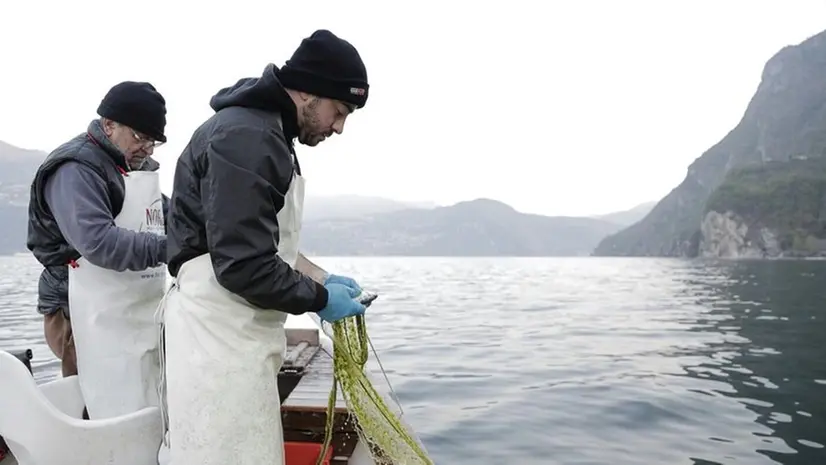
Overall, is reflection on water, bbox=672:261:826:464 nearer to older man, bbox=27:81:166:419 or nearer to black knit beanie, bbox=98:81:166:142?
older man, bbox=27:81:166:419

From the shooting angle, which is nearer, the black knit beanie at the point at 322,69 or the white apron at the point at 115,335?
the black knit beanie at the point at 322,69

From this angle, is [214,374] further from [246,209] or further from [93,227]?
[93,227]

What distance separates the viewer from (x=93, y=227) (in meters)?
3.25

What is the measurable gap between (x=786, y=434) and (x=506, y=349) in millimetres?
6688

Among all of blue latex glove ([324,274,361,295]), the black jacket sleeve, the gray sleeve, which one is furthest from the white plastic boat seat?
the black jacket sleeve

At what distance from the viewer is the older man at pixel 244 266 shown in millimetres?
2316

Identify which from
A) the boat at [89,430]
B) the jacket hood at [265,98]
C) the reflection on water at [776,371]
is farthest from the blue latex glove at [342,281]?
the reflection on water at [776,371]

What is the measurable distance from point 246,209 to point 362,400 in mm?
1462

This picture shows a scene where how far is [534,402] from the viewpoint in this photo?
9.34m

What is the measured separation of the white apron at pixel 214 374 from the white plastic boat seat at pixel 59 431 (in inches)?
37.3

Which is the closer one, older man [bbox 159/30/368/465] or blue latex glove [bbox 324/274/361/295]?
older man [bbox 159/30/368/465]

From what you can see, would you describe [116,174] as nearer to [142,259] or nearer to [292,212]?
[142,259]

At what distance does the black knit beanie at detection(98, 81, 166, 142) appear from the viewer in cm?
359

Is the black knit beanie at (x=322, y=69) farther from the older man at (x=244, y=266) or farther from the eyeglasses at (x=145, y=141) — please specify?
the eyeglasses at (x=145, y=141)
